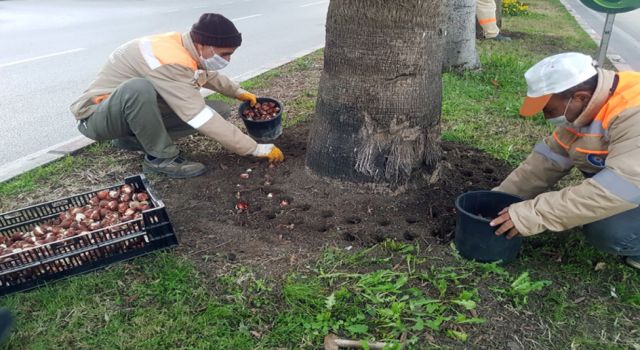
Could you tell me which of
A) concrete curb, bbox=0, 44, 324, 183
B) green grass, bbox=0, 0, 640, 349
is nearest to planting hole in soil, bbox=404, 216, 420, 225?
green grass, bbox=0, 0, 640, 349

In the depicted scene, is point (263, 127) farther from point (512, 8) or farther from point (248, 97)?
point (512, 8)

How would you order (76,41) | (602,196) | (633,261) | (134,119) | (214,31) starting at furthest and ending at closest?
(76,41) < (134,119) < (214,31) < (633,261) < (602,196)

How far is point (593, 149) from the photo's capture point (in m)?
2.29

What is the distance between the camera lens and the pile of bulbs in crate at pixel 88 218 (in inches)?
97.7

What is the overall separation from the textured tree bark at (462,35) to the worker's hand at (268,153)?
3655 mm

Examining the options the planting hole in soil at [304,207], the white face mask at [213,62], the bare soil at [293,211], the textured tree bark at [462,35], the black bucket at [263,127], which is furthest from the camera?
the textured tree bark at [462,35]

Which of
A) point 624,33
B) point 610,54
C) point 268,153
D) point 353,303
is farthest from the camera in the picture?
point 624,33

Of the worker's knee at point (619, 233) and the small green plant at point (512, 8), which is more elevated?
the worker's knee at point (619, 233)

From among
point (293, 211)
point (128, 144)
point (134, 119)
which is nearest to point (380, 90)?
point (293, 211)

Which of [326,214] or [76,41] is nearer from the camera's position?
[326,214]

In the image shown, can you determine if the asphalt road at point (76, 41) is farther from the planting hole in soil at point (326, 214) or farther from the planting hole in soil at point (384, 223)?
the planting hole in soil at point (384, 223)

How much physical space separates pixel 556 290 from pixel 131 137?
312 centimetres

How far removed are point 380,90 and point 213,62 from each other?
A: 125 cm

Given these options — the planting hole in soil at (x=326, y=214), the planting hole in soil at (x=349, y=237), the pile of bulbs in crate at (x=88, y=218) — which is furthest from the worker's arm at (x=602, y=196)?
the pile of bulbs in crate at (x=88, y=218)
